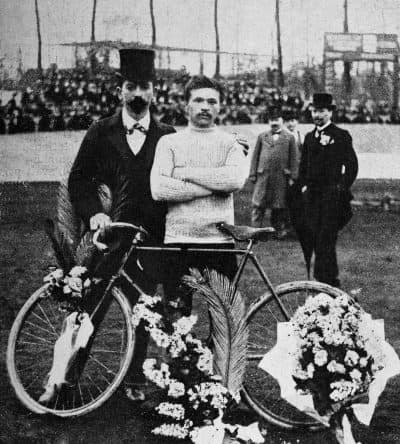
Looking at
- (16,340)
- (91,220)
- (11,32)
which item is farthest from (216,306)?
(11,32)

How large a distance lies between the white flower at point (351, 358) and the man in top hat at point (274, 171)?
75 cm

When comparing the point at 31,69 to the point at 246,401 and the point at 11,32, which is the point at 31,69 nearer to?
the point at 11,32

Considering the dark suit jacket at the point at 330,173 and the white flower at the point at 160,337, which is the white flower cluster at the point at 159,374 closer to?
the white flower at the point at 160,337

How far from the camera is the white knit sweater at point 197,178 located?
3.31 m

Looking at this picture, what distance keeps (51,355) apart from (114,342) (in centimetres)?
34

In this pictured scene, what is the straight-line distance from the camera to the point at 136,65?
11.3 ft

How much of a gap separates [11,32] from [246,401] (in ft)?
7.88

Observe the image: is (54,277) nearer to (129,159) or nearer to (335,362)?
(129,159)

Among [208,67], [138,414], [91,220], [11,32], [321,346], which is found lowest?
[138,414]

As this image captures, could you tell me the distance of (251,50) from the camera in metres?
3.62

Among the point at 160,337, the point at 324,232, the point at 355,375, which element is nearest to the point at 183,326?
the point at 160,337

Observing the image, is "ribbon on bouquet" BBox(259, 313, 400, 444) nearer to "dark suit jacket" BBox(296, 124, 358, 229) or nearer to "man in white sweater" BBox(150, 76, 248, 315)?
"man in white sweater" BBox(150, 76, 248, 315)

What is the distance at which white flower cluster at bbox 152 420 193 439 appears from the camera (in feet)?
10.2

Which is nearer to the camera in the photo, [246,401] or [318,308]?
[318,308]
